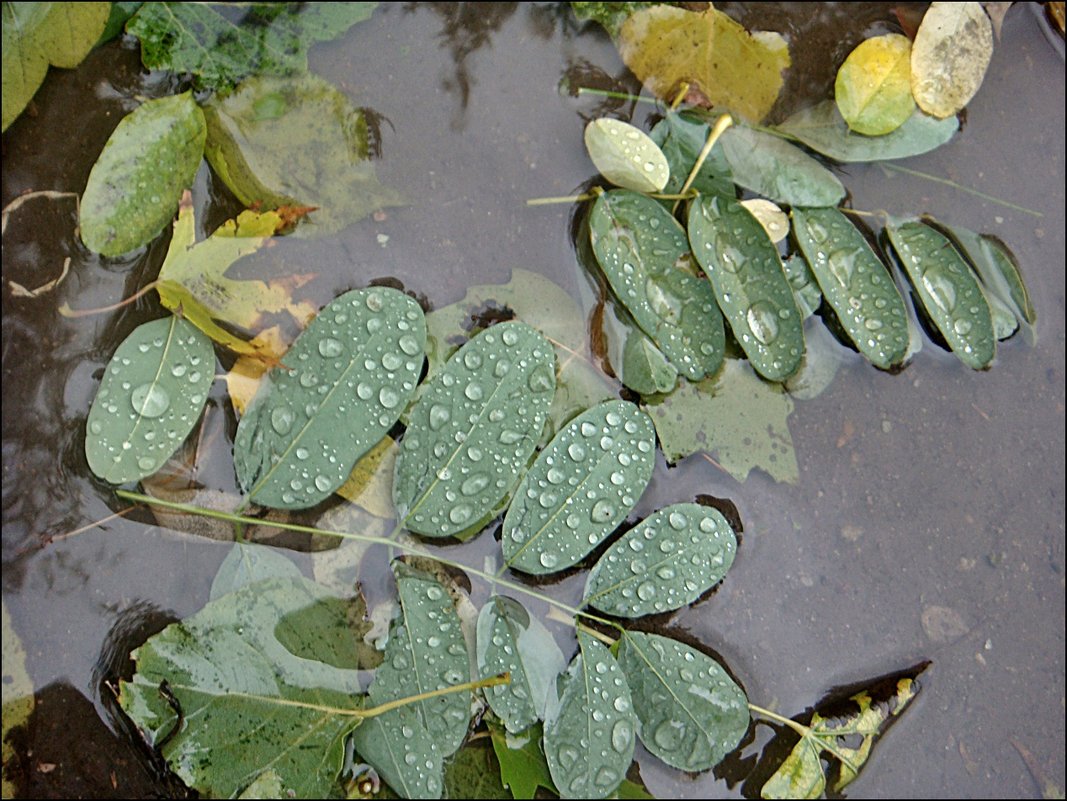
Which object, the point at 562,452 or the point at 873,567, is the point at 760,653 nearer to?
the point at 873,567

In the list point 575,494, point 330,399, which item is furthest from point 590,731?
point 330,399

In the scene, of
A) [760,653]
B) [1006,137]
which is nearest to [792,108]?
[1006,137]

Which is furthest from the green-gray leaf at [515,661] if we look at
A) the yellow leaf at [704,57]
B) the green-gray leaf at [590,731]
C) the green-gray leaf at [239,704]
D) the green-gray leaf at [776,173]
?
the yellow leaf at [704,57]

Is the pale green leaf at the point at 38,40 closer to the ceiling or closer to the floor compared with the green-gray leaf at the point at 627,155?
closer to the floor

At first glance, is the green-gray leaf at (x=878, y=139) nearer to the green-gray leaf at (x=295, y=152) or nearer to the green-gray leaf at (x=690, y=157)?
the green-gray leaf at (x=690, y=157)

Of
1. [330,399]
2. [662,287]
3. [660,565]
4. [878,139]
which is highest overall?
[878,139]

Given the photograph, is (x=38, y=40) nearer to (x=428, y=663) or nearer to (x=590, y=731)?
(x=428, y=663)
